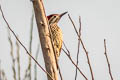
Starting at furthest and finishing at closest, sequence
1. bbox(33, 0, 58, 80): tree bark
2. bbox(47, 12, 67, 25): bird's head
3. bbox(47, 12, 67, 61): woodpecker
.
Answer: bbox(47, 12, 67, 25): bird's head < bbox(47, 12, 67, 61): woodpecker < bbox(33, 0, 58, 80): tree bark

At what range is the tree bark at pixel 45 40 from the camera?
12.8 feet

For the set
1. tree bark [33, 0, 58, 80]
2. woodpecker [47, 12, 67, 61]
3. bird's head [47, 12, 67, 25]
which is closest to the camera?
tree bark [33, 0, 58, 80]

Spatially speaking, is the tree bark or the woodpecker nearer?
the tree bark

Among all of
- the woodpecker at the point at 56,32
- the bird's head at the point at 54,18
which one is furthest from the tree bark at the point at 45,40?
the bird's head at the point at 54,18

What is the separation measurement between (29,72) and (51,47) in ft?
1.79

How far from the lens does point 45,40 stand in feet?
12.9

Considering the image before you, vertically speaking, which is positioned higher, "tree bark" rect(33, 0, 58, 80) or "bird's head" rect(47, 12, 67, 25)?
"bird's head" rect(47, 12, 67, 25)

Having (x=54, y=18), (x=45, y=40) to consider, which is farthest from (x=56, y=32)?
(x=45, y=40)

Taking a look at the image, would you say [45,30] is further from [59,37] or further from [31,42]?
Result: [59,37]

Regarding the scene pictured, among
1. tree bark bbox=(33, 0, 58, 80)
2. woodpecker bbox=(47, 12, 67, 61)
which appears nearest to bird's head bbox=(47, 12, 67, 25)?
woodpecker bbox=(47, 12, 67, 61)

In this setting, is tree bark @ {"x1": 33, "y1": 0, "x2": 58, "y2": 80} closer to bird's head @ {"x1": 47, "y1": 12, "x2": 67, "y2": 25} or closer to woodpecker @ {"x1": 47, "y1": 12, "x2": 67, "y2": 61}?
woodpecker @ {"x1": 47, "y1": 12, "x2": 67, "y2": 61}

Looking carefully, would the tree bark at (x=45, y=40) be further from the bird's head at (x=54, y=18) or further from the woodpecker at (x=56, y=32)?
the bird's head at (x=54, y=18)

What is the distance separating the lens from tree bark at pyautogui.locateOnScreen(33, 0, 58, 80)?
12.8 feet

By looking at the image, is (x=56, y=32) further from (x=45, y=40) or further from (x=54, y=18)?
(x=45, y=40)
